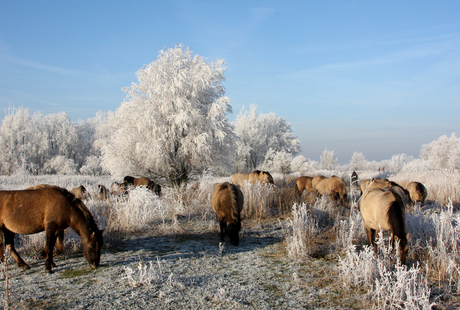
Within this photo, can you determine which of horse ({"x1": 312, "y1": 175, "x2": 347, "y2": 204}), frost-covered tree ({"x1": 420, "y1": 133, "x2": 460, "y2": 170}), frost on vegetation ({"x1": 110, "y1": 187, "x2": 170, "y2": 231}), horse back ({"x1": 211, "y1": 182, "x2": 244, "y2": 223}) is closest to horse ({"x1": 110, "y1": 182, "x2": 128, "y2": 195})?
frost on vegetation ({"x1": 110, "y1": 187, "x2": 170, "y2": 231})

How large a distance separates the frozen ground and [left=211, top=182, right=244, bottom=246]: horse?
39 cm

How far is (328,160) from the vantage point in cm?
5991

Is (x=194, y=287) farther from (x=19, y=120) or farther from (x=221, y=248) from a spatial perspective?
(x=19, y=120)

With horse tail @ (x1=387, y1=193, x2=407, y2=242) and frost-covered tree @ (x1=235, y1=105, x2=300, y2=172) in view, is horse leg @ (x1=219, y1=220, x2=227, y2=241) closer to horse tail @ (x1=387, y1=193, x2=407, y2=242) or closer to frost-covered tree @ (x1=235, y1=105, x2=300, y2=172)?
horse tail @ (x1=387, y1=193, x2=407, y2=242)

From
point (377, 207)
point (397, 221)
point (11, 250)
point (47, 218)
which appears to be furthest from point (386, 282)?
point (11, 250)

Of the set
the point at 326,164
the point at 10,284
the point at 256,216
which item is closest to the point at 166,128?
the point at 256,216

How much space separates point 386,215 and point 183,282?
10.8ft

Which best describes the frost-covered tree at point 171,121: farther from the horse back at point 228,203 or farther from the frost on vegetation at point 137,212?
the horse back at point 228,203

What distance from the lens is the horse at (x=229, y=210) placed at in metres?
6.16

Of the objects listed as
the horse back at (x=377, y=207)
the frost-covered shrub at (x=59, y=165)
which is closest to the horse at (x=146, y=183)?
the horse back at (x=377, y=207)

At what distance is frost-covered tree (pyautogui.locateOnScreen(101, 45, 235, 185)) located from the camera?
15.3 metres

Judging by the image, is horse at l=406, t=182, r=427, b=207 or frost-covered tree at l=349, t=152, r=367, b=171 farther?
frost-covered tree at l=349, t=152, r=367, b=171

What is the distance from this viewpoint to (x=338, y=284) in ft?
13.7

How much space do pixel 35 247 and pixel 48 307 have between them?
249 cm
